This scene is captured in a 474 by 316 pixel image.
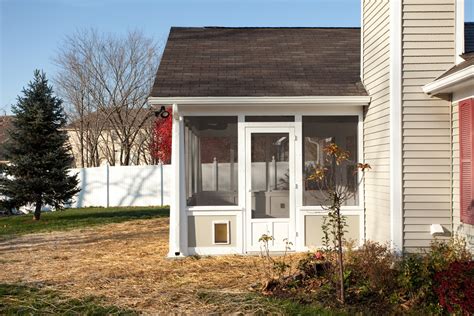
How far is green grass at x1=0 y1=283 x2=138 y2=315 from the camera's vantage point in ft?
18.0

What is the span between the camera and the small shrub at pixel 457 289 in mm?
4824

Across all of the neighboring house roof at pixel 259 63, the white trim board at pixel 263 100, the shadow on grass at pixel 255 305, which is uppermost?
the neighboring house roof at pixel 259 63

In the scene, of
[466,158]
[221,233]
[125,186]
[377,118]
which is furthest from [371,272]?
[125,186]

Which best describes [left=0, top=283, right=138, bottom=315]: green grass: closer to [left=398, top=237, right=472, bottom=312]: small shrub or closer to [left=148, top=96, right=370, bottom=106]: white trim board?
[left=398, top=237, right=472, bottom=312]: small shrub

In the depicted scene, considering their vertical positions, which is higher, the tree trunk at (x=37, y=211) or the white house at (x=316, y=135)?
the white house at (x=316, y=135)

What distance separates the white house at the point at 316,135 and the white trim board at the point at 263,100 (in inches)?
0.6

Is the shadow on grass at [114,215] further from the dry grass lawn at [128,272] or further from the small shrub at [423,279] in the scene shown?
the small shrub at [423,279]

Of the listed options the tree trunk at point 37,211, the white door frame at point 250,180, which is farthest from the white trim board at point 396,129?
the tree trunk at point 37,211

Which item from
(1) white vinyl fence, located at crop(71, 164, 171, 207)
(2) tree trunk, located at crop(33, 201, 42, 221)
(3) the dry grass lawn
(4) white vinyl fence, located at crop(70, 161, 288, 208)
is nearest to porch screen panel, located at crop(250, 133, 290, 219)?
(3) the dry grass lawn

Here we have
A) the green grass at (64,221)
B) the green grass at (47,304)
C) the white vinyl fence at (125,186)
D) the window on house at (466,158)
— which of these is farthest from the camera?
the white vinyl fence at (125,186)

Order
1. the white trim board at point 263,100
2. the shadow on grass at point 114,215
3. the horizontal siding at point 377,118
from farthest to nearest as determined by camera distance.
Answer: the shadow on grass at point 114,215, the white trim board at point 263,100, the horizontal siding at point 377,118

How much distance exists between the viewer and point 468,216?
6.70 meters

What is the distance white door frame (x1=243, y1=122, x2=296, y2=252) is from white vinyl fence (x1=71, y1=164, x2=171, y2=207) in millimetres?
12814

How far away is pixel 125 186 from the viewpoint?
21484mm
